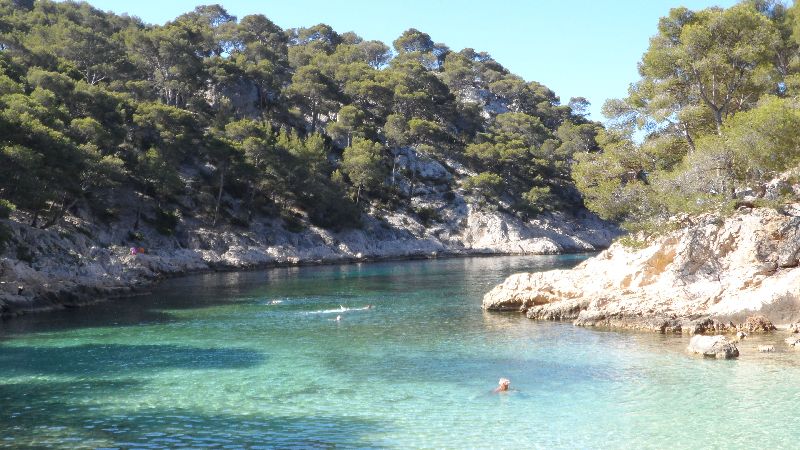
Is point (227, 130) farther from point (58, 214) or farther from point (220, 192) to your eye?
point (58, 214)

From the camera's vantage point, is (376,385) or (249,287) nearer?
(376,385)

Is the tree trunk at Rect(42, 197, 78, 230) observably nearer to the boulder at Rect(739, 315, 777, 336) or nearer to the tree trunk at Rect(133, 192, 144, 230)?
the tree trunk at Rect(133, 192, 144, 230)

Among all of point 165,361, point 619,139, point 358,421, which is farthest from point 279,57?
point 358,421

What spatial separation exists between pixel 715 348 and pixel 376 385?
9.80 metres

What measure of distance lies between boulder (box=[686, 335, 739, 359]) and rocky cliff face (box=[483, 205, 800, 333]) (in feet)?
12.5

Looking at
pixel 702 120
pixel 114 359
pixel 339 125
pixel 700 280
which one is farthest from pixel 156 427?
pixel 339 125

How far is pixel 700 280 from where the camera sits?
80.0ft

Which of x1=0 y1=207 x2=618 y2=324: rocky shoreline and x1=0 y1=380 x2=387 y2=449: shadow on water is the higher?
x1=0 y1=207 x2=618 y2=324: rocky shoreline

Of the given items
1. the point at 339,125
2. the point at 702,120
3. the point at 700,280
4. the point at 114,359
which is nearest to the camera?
the point at 114,359

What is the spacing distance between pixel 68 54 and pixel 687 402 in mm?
75842

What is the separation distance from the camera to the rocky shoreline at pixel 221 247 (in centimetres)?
3394

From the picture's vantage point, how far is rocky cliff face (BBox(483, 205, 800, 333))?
886 inches

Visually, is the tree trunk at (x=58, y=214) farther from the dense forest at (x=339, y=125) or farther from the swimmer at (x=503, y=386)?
the swimmer at (x=503, y=386)

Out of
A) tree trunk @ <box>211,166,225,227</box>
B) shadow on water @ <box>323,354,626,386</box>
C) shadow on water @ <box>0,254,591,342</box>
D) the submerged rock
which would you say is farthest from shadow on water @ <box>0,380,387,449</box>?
tree trunk @ <box>211,166,225,227</box>
